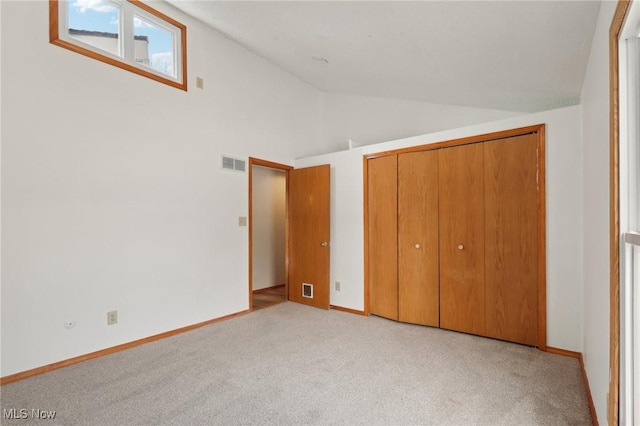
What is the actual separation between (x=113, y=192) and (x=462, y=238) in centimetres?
327

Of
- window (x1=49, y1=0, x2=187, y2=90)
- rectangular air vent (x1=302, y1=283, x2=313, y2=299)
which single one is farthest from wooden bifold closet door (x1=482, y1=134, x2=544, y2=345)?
window (x1=49, y1=0, x2=187, y2=90)

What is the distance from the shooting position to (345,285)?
410 cm

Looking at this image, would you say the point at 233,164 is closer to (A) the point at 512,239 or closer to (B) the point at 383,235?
(B) the point at 383,235

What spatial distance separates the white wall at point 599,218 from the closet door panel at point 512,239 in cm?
69

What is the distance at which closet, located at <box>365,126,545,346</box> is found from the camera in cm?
286

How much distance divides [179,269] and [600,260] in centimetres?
338

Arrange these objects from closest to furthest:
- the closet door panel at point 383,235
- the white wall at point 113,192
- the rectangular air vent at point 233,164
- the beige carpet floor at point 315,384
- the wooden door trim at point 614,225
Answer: the wooden door trim at point 614,225, the beige carpet floor at point 315,384, the white wall at point 113,192, the closet door panel at point 383,235, the rectangular air vent at point 233,164

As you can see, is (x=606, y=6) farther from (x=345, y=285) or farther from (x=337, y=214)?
(x=345, y=285)

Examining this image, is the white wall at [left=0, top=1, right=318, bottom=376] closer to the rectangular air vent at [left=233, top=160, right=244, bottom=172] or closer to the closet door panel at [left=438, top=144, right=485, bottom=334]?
the rectangular air vent at [left=233, top=160, right=244, bottom=172]

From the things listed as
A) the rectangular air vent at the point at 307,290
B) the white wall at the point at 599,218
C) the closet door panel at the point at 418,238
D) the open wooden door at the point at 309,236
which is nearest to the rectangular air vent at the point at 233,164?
the open wooden door at the point at 309,236

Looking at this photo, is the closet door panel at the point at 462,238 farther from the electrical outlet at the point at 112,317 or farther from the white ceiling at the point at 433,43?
the electrical outlet at the point at 112,317

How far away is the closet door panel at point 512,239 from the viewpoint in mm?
2836

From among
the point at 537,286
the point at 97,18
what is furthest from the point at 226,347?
the point at 97,18

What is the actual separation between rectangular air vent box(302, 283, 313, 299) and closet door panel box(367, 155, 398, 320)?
85 cm
